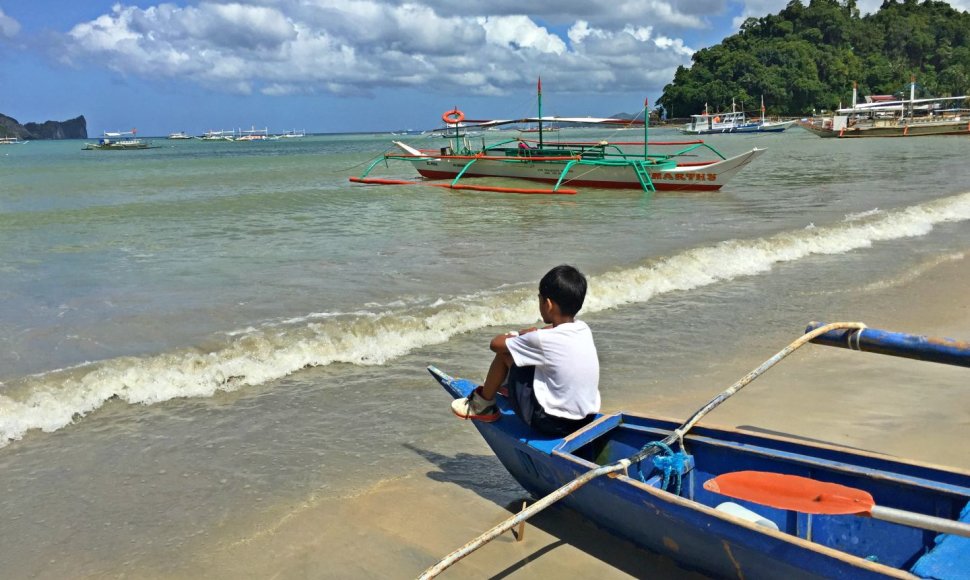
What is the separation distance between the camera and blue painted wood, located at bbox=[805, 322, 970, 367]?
4188mm

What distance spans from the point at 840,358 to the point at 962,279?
13.8ft

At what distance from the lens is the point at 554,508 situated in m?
3.95

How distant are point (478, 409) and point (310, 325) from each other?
4.18m

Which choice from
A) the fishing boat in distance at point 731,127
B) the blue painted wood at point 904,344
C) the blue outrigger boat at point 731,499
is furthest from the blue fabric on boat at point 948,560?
the fishing boat in distance at point 731,127

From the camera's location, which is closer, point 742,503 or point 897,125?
point 742,503

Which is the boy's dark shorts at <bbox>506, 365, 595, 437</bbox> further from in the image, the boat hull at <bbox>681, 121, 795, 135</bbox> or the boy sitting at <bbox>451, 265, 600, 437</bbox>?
the boat hull at <bbox>681, 121, 795, 135</bbox>

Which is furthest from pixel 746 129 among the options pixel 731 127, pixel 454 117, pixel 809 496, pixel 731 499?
pixel 809 496

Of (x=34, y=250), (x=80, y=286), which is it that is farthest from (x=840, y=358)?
(x=34, y=250)

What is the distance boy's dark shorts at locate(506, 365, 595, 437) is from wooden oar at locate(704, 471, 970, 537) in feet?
2.30

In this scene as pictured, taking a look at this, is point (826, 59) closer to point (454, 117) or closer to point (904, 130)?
point (904, 130)

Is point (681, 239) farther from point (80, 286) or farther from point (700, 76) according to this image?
point (700, 76)

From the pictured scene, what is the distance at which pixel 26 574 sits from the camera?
360 cm

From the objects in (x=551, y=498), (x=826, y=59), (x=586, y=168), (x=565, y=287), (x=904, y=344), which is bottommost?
(x=551, y=498)

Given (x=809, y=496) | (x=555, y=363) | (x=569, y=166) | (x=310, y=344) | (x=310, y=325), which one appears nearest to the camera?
(x=809, y=496)
